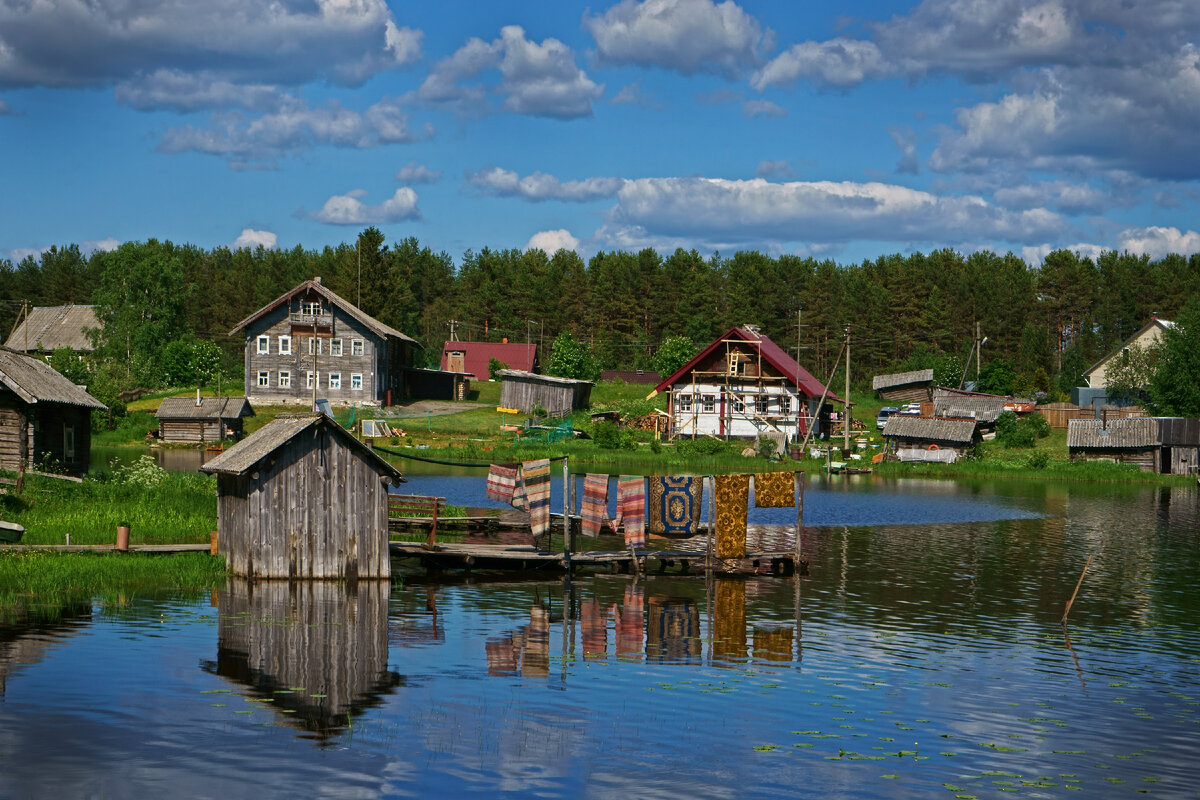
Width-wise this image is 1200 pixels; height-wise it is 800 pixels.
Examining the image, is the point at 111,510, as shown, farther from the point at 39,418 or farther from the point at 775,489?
the point at 775,489

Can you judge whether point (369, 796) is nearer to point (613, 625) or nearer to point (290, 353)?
point (613, 625)

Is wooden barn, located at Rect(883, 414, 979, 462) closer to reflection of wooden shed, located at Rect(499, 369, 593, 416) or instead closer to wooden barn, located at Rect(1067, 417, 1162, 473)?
wooden barn, located at Rect(1067, 417, 1162, 473)

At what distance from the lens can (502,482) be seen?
38.1 meters

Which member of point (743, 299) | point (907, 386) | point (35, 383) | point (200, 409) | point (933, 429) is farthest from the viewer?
point (743, 299)

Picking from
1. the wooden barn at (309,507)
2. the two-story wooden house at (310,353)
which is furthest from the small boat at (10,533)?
Result: the two-story wooden house at (310,353)

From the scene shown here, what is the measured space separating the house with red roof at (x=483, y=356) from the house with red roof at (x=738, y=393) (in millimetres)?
35644

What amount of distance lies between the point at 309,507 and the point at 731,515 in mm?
12555

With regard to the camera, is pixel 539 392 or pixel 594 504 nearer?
pixel 594 504

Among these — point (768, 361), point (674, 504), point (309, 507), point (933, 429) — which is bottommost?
point (674, 504)

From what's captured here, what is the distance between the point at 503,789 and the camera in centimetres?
1638

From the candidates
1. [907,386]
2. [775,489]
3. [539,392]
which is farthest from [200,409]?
[907,386]

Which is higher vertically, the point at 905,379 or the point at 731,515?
the point at 905,379

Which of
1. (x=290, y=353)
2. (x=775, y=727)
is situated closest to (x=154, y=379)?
(x=290, y=353)

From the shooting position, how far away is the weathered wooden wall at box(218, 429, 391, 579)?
1144 inches
